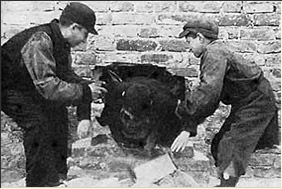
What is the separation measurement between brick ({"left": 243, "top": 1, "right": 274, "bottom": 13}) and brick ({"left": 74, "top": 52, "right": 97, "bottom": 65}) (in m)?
0.78

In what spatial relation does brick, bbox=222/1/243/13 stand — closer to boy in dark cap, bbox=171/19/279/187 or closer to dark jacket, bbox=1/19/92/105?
boy in dark cap, bbox=171/19/279/187

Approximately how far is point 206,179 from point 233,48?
65 centimetres

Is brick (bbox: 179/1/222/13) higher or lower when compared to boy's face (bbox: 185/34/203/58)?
higher

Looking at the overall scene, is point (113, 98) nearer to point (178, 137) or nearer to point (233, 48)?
point (178, 137)

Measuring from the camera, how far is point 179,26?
163 inches

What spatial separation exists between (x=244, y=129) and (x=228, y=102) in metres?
0.15

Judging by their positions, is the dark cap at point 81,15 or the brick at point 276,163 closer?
the dark cap at point 81,15

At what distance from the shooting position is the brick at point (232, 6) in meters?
4.15

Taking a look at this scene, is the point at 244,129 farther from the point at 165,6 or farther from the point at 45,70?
the point at 45,70

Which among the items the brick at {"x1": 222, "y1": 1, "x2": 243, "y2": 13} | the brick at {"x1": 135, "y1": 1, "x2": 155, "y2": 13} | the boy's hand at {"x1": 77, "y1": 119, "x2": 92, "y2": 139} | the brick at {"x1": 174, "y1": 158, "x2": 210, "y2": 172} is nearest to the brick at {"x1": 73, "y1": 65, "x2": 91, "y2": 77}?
the boy's hand at {"x1": 77, "y1": 119, "x2": 92, "y2": 139}

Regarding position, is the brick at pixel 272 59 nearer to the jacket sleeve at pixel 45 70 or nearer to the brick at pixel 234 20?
the brick at pixel 234 20

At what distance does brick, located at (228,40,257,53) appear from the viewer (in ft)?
13.6

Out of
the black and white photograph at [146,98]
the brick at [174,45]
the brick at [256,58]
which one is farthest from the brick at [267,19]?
the brick at [174,45]

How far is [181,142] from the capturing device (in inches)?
162
